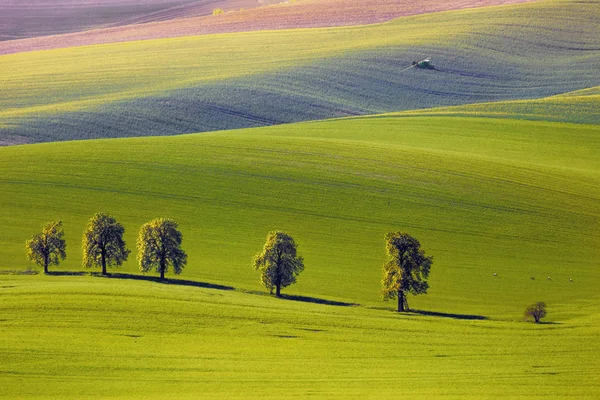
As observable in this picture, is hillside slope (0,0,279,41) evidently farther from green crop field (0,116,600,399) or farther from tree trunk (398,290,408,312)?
tree trunk (398,290,408,312)

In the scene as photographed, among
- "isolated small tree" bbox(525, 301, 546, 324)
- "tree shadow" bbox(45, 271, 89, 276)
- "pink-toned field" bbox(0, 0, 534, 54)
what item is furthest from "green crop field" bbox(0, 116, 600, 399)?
"pink-toned field" bbox(0, 0, 534, 54)

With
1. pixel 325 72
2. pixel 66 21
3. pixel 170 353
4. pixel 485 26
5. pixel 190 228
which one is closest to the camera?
pixel 170 353

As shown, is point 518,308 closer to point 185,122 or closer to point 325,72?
point 185,122

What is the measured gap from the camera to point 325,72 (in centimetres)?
8362

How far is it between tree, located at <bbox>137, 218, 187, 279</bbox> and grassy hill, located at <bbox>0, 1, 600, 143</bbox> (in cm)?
2771

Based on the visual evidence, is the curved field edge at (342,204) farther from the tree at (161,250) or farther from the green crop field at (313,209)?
the tree at (161,250)

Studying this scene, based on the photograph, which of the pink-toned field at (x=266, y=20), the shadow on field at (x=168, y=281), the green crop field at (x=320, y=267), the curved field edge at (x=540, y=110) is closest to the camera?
the green crop field at (x=320, y=267)

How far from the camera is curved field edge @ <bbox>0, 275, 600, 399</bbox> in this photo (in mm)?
26281

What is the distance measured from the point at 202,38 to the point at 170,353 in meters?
73.3

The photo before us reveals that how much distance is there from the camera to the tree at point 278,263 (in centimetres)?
3816

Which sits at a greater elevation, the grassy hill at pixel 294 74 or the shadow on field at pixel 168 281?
the grassy hill at pixel 294 74

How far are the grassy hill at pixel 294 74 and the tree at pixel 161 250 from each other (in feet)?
90.9

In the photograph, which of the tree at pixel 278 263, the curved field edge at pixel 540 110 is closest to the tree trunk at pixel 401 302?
the tree at pixel 278 263

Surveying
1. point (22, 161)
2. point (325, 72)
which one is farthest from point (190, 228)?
point (325, 72)
